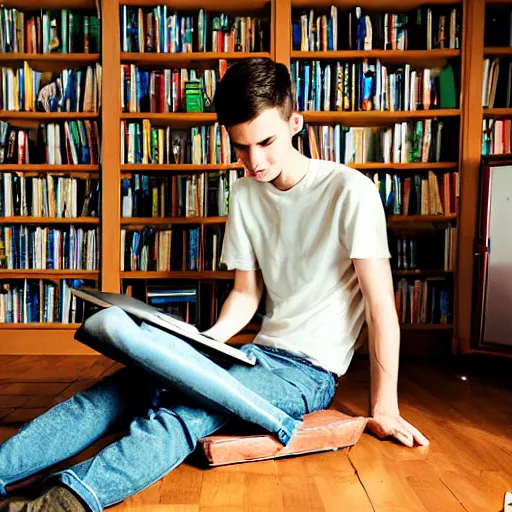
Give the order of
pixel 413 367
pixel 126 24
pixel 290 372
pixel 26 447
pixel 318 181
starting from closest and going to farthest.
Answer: pixel 26 447, pixel 290 372, pixel 318 181, pixel 413 367, pixel 126 24

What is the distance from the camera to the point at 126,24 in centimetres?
309

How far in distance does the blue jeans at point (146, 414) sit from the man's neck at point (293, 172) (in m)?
0.45

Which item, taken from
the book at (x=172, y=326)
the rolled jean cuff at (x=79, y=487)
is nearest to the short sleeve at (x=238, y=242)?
the book at (x=172, y=326)

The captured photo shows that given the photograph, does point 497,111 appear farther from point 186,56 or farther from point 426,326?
point 186,56

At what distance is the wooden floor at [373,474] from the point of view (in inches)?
47.8

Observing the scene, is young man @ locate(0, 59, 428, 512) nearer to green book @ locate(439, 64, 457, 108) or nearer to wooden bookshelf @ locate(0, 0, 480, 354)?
wooden bookshelf @ locate(0, 0, 480, 354)

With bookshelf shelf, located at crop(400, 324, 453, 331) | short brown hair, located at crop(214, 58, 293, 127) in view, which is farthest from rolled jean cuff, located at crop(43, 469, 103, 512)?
bookshelf shelf, located at crop(400, 324, 453, 331)

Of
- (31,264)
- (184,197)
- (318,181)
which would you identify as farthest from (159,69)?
(318,181)

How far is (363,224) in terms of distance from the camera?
1531mm

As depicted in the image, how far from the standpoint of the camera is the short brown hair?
1.48 metres

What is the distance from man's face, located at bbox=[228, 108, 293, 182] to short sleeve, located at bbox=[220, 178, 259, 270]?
0.20 meters

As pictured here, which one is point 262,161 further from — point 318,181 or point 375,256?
point 375,256

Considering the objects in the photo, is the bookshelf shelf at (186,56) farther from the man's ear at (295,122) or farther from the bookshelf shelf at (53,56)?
the man's ear at (295,122)

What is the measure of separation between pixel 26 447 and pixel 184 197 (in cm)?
210
